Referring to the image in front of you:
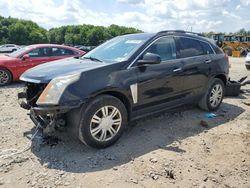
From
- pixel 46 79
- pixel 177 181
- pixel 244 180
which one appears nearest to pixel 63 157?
pixel 46 79

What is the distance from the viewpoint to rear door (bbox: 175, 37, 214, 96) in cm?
574

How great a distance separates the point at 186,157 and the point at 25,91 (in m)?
2.70

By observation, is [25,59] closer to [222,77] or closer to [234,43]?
[222,77]

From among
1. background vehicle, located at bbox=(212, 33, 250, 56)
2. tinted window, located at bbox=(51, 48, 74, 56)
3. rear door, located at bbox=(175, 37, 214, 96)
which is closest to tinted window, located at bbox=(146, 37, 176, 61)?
rear door, located at bbox=(175, 37, 214, 96)

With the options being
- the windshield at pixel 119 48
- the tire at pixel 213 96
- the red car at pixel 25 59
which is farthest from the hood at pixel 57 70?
the red car at pixel 25 59

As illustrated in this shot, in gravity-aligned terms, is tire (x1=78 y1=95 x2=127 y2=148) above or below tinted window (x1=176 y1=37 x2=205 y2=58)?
below

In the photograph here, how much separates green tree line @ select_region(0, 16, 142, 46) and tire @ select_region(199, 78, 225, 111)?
62.2 metres

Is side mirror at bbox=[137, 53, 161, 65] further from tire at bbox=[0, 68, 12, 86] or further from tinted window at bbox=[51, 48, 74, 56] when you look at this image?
tinted window at bbox=[51, 48, 74, 56]

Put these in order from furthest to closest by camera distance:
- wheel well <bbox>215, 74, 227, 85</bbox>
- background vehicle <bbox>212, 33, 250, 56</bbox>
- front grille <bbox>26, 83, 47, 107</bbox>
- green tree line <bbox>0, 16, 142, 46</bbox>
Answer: green tree line <bbox>0, 16, 142, 46</bbox>, background vehicle <bbox>212, 33, 250, 56</bbox>, wheel well <bbox>215, 74, 227, 85</bbox>, front grille <bbox>26, 83, 47, 107</bbox>

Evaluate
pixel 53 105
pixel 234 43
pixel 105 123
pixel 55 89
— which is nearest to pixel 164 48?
pixel 105 123

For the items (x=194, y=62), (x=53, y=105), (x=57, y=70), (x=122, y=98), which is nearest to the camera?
(x=53, y=105)

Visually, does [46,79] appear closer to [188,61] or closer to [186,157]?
[186,157]

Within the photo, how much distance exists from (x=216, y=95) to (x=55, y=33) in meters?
88.7

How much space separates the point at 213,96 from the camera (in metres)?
6.61
